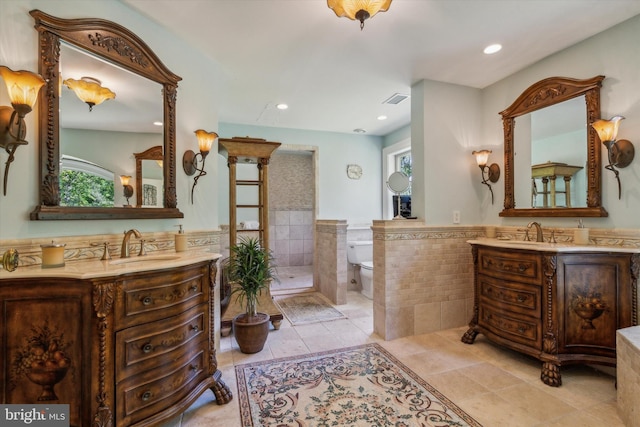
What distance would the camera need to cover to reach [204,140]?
236 cm

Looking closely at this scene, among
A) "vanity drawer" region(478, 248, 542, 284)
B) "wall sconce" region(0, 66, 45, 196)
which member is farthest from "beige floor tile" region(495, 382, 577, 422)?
"wall sconce" region(0, 66, 45, 196)

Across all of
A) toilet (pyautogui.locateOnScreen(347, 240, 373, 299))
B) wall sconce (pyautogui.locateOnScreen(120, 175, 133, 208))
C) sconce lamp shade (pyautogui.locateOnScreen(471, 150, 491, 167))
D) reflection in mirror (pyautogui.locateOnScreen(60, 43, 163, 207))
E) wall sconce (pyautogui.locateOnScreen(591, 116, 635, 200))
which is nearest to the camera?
reflection in mirror (pyautogui.locateOnScreen(60, 43, 163, 207))

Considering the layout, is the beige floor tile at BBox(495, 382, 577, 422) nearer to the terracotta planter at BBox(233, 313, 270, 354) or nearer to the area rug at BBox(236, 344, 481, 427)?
the area rug at BBox(236, 344, 481, 427)

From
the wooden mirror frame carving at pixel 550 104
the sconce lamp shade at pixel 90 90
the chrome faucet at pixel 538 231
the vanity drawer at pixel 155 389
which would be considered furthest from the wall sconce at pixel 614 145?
the sconce lamp shade at pixel 90 90

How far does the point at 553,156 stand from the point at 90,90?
3388 millimetres

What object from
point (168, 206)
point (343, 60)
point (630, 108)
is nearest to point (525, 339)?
point (630, 108)

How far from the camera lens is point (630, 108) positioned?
6.61 feet

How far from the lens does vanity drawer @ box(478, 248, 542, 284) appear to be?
A: 2.12 m

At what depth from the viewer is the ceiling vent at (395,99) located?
3.30 metres

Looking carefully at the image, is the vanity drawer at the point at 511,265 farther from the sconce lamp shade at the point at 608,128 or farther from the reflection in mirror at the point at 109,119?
the reflection in mirror at the point at 109,119

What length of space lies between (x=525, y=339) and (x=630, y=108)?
1.77 metres

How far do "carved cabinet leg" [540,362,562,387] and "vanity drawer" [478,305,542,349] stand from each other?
13 centimetres

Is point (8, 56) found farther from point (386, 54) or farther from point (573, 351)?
point (573, 351)

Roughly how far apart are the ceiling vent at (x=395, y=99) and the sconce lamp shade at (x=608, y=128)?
1.75m
